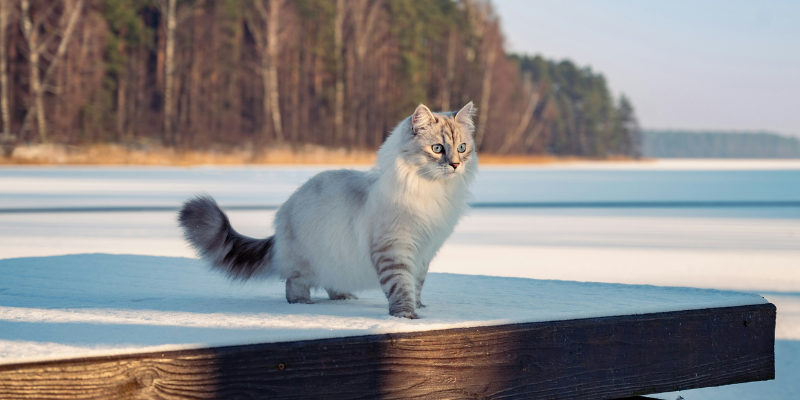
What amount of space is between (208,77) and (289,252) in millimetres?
29019

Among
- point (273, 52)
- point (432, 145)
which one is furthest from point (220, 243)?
point (273, 52)

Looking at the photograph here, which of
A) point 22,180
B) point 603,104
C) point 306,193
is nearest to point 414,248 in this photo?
point 306,193

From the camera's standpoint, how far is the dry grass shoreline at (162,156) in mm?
21312

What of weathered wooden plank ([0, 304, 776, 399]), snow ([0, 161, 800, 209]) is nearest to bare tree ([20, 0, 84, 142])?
snow ([0, 161, 800, 209])

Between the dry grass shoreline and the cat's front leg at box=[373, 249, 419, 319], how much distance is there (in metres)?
20.8

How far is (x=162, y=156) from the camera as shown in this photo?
78.6 ft

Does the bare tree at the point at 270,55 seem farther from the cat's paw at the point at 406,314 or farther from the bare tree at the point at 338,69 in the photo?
the cat's paw at the point at 406,314

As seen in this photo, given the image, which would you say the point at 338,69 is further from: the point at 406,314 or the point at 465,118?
the point at 406,314

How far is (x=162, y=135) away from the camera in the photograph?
27.0 meters

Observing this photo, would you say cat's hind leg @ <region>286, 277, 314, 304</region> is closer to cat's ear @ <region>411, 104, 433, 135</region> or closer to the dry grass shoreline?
cat's ear @ <region>411, 104, 433, 135</region>

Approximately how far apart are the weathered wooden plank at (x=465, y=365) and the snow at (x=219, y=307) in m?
0.04

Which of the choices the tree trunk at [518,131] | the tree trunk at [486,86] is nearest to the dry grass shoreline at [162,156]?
the tree trunk at [486,86]

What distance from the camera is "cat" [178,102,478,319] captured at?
2719 mm

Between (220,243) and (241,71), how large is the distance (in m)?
30.3
